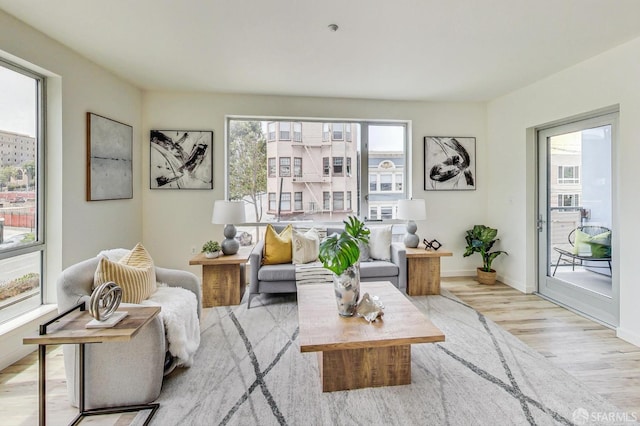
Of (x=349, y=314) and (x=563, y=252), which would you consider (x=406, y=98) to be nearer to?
(x=563, y=252)

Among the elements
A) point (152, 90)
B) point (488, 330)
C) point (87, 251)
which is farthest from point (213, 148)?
point (488, 330)

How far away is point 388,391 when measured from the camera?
6.54ft

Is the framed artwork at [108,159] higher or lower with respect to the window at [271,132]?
lower

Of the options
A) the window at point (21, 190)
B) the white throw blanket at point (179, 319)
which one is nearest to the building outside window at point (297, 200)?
the white throw blanket at point (179, 319)

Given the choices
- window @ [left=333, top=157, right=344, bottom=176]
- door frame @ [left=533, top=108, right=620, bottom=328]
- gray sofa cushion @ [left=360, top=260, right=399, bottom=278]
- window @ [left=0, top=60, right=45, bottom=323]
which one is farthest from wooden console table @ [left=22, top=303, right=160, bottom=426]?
door frame @ [left=533, top=108, right=620, bottom=328]

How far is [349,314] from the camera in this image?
7.23ft

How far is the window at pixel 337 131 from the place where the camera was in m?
4.57

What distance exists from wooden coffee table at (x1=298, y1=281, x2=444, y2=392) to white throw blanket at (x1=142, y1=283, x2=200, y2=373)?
0.82 metres

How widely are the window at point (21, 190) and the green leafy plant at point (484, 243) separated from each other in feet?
16.1

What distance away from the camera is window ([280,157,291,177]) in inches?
176

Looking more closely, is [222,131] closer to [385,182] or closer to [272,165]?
[272,165]

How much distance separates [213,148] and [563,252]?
14.9ft

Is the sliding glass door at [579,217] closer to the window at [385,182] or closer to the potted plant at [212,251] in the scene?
the window at [385,182]

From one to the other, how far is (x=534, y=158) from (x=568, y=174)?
479mm
